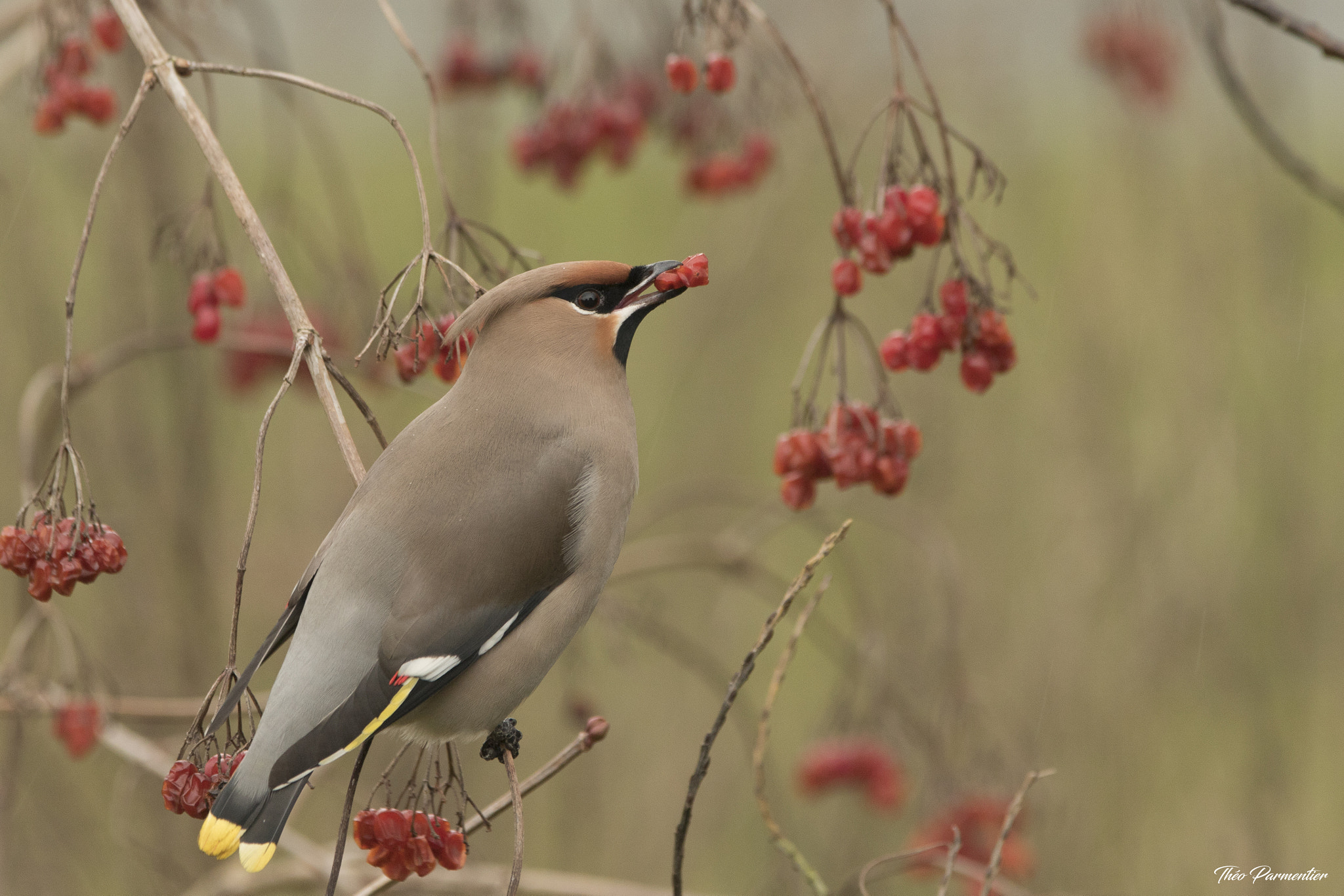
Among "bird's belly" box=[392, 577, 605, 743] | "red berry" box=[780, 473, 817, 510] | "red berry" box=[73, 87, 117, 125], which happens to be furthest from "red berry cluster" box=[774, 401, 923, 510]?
"red berry" box=[73, 87, 117, 125]

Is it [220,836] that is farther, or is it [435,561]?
[435,561]

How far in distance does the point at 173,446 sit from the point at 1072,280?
3.03 metres

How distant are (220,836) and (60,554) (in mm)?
481

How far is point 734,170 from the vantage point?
150 inches

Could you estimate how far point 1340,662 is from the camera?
4.82 metres

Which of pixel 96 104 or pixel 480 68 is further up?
pixel 96 104

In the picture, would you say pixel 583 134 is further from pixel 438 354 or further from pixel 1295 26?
pixel 1295 26

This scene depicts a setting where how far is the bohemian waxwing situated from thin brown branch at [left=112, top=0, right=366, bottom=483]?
190mm

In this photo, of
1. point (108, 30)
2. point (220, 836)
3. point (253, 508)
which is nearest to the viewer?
point (253, 508)

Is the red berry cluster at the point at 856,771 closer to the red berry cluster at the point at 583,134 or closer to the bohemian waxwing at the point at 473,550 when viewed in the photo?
Answer: the bohemian waxwing at the point at 473,550

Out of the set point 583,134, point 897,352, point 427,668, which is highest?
point 583,134

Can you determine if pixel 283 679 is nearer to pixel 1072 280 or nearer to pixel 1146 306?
pixel 1072 280

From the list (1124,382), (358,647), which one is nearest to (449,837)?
(358,647)

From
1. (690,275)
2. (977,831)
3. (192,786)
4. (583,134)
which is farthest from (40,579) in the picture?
(977,831)
